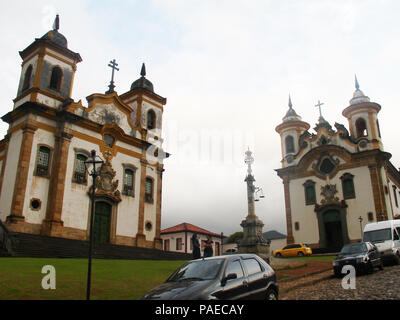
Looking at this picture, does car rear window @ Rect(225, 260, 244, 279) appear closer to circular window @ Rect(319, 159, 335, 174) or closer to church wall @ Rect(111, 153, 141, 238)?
church wall @ Rect(111, 153, 141, 238)

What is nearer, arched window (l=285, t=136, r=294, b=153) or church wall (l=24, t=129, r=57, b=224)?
church wall (l=24, t=129, r=57, b=224)

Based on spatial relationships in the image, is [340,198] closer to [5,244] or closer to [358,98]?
[358,98]

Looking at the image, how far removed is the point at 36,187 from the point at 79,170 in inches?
127

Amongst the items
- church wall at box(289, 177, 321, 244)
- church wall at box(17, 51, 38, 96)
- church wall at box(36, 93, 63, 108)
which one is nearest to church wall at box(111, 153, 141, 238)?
church wall at box(36, 93, 63, 108)

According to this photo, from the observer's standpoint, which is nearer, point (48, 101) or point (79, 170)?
point (48, 101)

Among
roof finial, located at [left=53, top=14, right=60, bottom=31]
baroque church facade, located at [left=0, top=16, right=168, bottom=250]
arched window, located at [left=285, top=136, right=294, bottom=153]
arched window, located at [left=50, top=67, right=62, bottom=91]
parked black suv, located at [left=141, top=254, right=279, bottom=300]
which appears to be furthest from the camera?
arched window, located at [left=285, top=136, right=294, bottom=153]

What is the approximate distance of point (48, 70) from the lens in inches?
1017

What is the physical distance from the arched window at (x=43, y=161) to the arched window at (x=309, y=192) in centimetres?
2614

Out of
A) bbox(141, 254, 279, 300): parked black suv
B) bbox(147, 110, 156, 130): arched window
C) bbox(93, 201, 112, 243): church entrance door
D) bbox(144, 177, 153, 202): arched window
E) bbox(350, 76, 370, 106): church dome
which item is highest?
bbox(350, 76, 370, 106): church dome

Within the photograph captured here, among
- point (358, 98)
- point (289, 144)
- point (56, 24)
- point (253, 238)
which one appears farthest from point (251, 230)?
point (358, 98)

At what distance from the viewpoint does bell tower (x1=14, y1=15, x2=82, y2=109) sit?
2503cm

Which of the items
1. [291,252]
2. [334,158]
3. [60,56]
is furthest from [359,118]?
[60,56]

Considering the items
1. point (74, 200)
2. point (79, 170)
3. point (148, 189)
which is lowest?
point (74, 200)

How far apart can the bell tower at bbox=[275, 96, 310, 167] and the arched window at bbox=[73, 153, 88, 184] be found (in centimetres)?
2410
